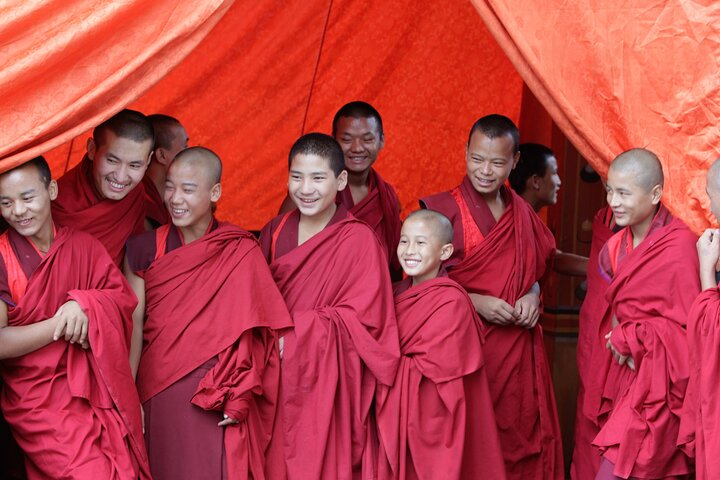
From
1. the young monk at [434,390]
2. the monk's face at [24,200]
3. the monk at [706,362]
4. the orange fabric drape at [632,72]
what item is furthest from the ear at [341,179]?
the monk at [706,362]

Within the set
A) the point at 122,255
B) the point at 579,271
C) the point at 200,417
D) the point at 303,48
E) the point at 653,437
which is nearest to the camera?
the point at 653,437

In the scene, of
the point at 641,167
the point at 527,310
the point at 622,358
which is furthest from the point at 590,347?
the point at 641,167

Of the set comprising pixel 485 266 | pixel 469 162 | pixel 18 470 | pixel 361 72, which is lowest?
pixel 18 470

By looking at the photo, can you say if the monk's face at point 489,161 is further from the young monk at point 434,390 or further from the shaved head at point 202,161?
the shaved head at point 202,161

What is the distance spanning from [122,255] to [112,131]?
0.51 metres

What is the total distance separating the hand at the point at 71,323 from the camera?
4.11m

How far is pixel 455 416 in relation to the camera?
176 inches

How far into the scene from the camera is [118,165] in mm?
4730

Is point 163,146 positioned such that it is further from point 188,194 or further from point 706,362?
point 706,362

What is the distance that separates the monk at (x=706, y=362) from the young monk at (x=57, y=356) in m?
1.95

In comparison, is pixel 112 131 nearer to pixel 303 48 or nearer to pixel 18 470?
pixel 18 470

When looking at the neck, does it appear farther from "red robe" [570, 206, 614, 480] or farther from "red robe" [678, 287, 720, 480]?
"red robe" [678, 287, 720, 480]

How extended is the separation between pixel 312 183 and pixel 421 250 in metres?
0.52

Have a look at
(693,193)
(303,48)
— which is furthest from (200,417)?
(303,48)
